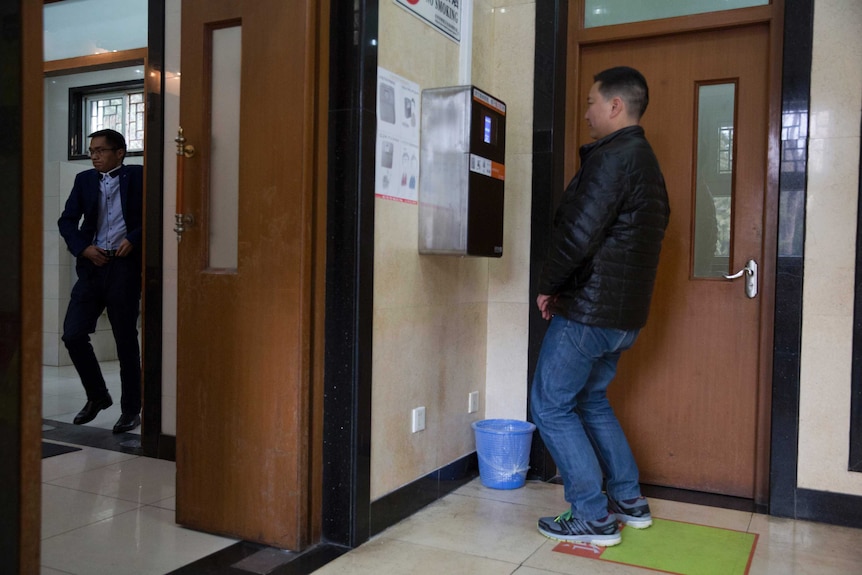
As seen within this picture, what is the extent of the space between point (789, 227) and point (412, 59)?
1548 mm

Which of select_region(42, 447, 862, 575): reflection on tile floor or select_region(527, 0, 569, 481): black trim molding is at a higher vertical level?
select_region(527, 0, 569, 481): black trim molding

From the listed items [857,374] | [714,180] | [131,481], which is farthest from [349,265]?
[857,374]

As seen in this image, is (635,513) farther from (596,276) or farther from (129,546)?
(129,546)

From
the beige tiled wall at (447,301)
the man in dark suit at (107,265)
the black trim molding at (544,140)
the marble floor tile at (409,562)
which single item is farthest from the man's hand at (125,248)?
the marble floor tile at (409,562)

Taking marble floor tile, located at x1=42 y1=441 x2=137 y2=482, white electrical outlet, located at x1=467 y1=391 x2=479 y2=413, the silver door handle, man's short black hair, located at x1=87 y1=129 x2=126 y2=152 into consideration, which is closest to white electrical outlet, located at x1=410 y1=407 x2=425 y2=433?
white electrical outlet, located at x1=467 y1=391 x2=479 y2=413

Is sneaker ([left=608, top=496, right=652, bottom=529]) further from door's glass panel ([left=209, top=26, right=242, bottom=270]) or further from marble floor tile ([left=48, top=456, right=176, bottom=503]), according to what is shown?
marble floor tile ([left=48, top=456, right=176, bottom=503])

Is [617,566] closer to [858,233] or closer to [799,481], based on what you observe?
[799,481]

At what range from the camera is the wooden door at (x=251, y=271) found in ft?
8.10

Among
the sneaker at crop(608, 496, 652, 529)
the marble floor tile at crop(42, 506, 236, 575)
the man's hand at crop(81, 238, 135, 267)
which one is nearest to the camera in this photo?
the marble floor tile at crop(42, 506, 236, 575)

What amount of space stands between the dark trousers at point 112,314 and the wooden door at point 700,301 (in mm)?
2546

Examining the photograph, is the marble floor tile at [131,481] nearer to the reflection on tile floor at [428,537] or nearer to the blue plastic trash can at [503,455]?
the reflection on tile floor at [428,537]

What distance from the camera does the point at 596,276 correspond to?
252 cm

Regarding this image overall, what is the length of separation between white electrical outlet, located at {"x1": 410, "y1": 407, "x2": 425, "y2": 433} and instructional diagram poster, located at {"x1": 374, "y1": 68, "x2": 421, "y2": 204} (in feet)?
2.60

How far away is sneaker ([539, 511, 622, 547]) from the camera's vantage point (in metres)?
2.61
